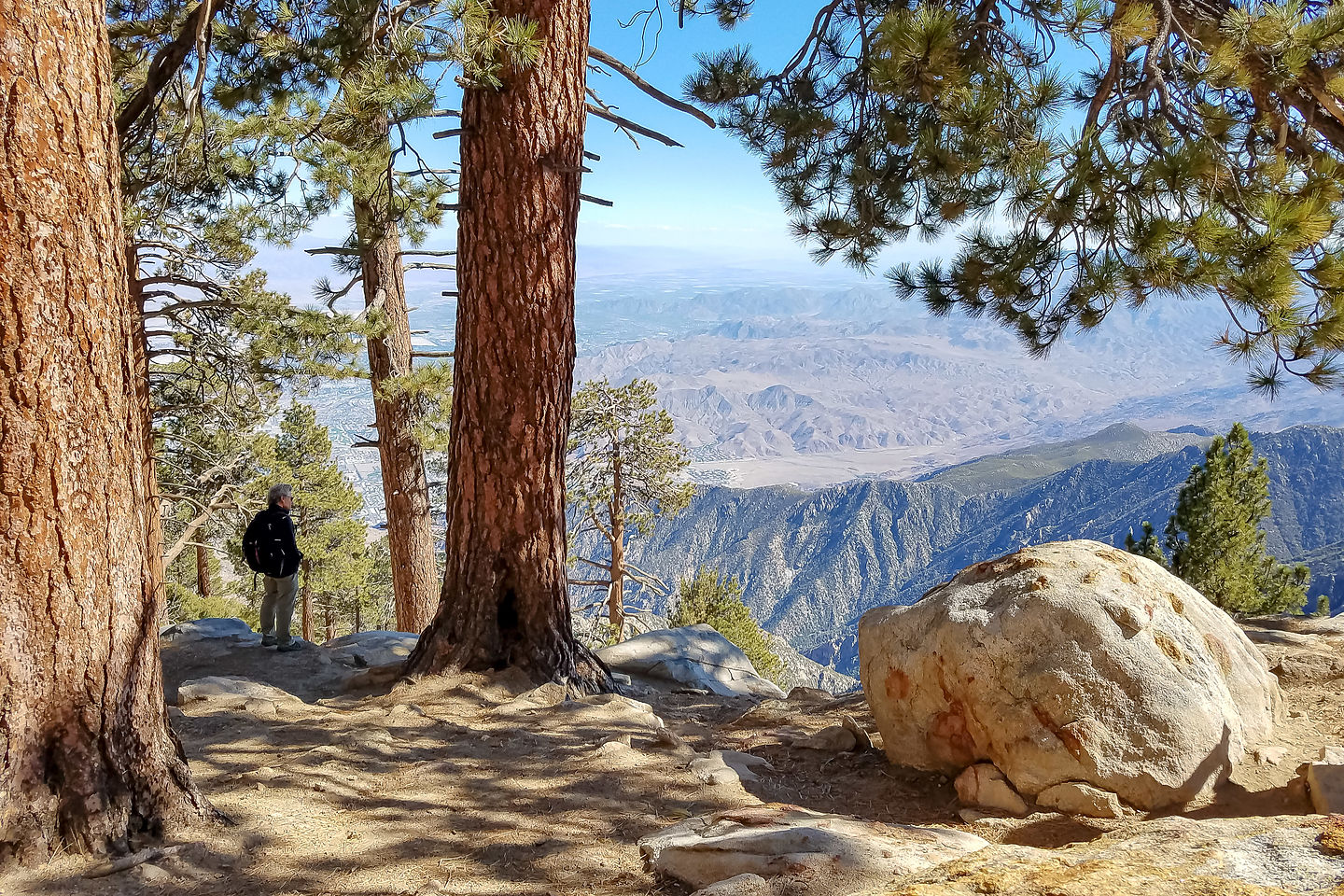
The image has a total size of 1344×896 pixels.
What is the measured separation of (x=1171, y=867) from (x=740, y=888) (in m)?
1.06

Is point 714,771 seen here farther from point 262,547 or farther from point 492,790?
point 262,547

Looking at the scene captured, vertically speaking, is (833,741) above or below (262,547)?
below

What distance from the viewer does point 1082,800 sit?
3494mm

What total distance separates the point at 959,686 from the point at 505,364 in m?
3.24

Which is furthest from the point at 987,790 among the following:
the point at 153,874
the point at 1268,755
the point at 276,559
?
the point at 276,559

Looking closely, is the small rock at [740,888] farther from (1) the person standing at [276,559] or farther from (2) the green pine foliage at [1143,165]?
(1) the person standing at [276,559]

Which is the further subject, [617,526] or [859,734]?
[617,526]

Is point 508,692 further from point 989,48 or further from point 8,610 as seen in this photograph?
point 989,48

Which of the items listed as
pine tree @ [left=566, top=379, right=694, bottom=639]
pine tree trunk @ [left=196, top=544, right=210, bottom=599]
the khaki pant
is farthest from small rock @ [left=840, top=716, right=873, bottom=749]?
pine tree trunk @ [left=196, top=544, right=210, bottom=599]

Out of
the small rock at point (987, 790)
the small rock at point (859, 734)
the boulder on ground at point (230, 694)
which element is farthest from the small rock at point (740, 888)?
the boulder on ground at point (230, 694)

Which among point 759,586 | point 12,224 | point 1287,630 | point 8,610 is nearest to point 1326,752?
point 1287,630

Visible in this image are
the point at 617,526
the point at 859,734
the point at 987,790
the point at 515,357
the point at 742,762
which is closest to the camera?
the point at 987,790

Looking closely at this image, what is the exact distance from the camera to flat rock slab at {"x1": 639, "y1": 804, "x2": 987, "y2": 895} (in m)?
2.19

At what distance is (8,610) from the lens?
248cm
